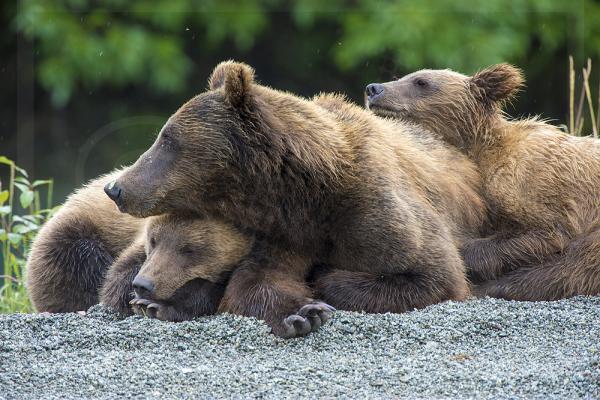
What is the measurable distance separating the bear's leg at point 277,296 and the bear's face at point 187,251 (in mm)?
97

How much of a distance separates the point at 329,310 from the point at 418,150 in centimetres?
147

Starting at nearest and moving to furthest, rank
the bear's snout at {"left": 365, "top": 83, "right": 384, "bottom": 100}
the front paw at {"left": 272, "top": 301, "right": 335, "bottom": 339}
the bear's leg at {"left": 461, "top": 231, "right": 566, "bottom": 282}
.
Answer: the front paw at {"left": 272, "top": 301, "right": 335, "bottom": 339} < the bear's leg at {"left": 461, "top": 231, "right": 566, "bottom": 282} < the bear's snout at {"left": 365, "top": 83, "right": 384, "bottom": 100}

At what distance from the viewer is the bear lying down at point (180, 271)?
479 centimetres

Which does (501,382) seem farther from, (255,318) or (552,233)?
(552,233)

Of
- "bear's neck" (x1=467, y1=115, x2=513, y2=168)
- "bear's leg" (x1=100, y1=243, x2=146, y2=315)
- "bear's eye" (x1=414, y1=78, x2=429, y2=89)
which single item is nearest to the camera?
"bear's leg" (x1=100, y1=243, x2=146, y2=315)

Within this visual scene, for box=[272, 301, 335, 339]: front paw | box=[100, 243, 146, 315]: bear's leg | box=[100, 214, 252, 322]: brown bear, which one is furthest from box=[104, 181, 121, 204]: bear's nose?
box=[272, 301, 335, 339]: front paw

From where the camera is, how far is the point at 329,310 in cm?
452

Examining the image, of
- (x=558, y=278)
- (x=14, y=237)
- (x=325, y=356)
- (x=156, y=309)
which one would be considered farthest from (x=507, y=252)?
(x=14, y=237)

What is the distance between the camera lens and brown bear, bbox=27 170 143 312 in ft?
18.4

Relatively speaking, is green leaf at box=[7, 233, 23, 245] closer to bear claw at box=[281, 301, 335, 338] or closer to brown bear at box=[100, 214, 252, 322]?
brown bear at box=[100, 214, 252, 322]

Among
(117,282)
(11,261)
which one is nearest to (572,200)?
(117,282)

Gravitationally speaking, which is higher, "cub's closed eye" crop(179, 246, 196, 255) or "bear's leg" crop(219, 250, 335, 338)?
"cub's closed eye" crop(179, 246, 196, 255)

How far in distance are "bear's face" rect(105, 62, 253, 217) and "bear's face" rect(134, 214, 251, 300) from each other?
135mm

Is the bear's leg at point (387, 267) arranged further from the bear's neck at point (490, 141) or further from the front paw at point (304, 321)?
the bear's neck at point (490, 141)
